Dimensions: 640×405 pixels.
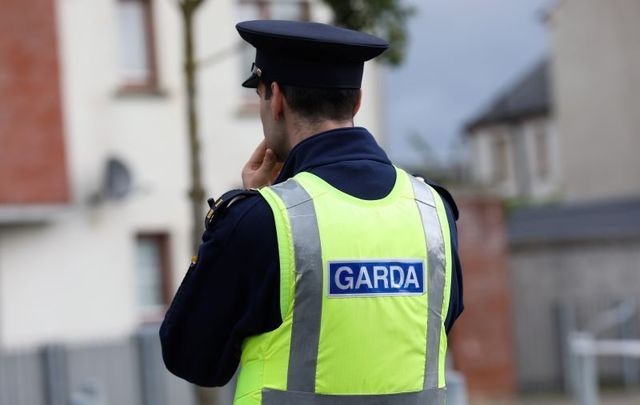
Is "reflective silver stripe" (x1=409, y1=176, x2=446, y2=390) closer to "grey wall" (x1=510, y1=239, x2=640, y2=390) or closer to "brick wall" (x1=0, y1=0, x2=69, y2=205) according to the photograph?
"brick wall" (x1=0, y1=0, x2=69, y2=205)

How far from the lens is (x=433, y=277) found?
340 cm

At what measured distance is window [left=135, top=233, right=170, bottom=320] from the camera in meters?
20.1

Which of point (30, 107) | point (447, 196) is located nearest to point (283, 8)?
point (30, 107)

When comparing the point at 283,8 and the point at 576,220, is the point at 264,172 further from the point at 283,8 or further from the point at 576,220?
the point at 576,220

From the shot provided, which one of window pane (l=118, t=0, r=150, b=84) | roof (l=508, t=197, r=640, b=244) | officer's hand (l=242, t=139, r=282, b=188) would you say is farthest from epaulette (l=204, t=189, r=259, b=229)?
roof (l=508, t=197, r=640, b=244)

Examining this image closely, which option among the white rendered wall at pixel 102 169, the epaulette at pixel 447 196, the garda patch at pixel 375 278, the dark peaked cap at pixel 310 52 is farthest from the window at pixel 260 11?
the garda patch at pixel 375 278

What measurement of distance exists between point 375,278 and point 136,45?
671 inches

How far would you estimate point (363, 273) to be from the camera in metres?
3.25

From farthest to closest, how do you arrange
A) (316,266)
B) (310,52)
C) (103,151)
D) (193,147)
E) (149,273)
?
(149,273) → (103,151) → (193,147) → (310,52) → (316,266)

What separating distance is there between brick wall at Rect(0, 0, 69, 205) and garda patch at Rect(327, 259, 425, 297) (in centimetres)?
1537

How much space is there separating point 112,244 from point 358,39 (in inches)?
645

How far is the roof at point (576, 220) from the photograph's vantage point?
87.5ft

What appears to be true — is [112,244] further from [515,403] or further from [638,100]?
[638,100]

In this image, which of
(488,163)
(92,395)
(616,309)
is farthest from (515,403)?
(488,163)
